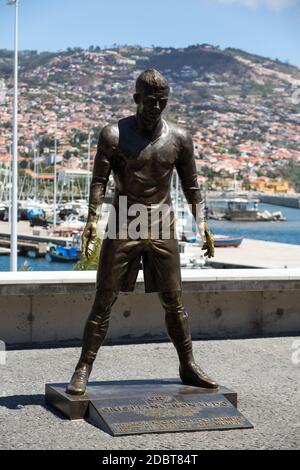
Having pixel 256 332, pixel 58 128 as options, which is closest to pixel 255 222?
pixel 58 128

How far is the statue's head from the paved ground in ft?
7.21

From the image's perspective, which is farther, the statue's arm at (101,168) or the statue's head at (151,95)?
the statue's arm at (101,168)

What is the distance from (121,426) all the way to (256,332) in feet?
15.2

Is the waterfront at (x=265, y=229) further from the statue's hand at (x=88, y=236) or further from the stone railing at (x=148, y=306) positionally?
the statue's hand at (x=88, y=236)

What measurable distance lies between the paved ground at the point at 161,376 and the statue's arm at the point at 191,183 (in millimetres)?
1315

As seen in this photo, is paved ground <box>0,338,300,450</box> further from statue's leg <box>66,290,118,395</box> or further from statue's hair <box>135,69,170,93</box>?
statue's hair <box>135,69,170,93</box>

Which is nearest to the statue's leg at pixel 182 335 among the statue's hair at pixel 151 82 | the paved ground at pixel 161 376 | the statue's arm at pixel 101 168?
the paved ground at pixel 161 376

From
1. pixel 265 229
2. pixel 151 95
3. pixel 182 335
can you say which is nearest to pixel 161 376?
pixel 182 335

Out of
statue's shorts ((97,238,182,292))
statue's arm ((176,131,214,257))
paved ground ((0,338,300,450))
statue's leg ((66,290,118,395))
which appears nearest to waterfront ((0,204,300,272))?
paved ground ((0,338,300,450))

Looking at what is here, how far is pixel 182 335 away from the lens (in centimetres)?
751

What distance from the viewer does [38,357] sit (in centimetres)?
948

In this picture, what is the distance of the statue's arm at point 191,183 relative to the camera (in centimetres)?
733

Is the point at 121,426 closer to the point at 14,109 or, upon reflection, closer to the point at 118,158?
the point at 118,158

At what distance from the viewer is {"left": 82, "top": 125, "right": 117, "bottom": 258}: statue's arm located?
280 inches
